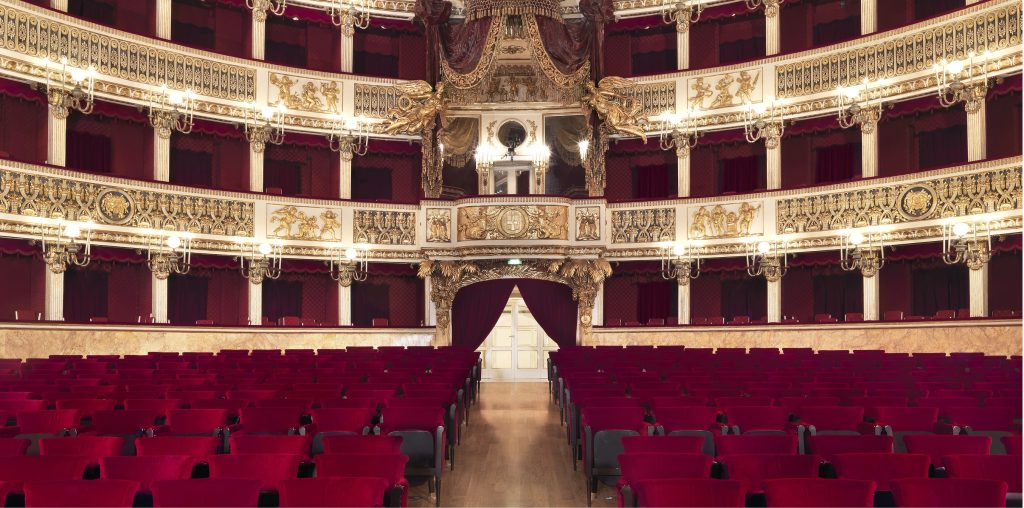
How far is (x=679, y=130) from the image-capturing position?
26328mm

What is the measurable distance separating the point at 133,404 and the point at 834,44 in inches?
775

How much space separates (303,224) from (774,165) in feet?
39.8

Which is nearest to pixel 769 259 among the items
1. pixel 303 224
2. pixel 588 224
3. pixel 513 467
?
pixel 588 224

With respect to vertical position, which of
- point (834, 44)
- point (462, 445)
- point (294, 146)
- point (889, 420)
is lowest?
point (462, 445)

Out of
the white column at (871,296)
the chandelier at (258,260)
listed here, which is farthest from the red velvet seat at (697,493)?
the chandelier at (258,260)

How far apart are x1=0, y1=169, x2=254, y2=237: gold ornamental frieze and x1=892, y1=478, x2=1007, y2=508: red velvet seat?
63.9 ft

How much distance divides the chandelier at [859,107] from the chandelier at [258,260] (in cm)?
1407

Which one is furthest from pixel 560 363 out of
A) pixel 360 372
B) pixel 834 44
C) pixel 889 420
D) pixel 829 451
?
pixel 834 44

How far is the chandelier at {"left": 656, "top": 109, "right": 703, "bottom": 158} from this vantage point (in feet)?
86.0

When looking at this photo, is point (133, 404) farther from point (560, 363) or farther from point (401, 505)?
point (560, 363)

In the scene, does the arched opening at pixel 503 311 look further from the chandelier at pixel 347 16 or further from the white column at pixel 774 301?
the chandelier at pixel 347 16

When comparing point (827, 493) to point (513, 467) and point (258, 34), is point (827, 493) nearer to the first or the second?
point (513, 467)

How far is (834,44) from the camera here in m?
23.9

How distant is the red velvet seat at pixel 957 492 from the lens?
4613mm
